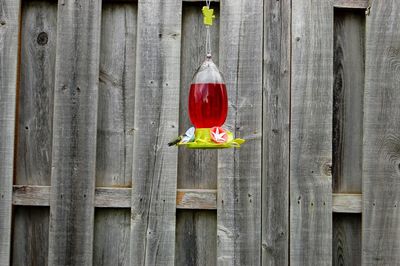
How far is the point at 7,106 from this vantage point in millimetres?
2600

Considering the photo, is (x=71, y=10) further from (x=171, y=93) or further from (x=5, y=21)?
(x=171, y=93)

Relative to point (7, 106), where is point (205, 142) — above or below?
below

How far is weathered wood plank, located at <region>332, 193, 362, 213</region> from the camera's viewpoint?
2.57 metres

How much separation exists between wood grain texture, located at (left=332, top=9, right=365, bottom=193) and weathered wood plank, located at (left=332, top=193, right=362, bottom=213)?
6 centimetres

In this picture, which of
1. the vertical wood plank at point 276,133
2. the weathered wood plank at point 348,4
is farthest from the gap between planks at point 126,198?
the weathered wood plank at point 348,4

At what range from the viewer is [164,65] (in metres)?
2.60

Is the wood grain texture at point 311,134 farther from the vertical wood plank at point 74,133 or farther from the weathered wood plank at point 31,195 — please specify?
the weathered wood plank at point 31,195

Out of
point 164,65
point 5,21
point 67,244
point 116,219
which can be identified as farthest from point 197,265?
point 5,21

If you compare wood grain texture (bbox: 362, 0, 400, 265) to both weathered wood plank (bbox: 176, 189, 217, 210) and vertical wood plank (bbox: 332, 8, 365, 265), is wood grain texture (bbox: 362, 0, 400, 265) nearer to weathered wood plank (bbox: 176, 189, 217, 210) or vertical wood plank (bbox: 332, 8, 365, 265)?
vertical wood plank (bbox: 332, 8, 365, 265)

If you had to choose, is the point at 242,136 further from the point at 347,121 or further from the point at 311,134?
the point at 347,121

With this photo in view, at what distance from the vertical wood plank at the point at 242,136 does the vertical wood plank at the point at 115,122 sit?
1.44 feet

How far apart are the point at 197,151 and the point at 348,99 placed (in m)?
0.76

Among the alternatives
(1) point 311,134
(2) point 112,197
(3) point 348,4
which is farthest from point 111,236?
(3) point 348,4

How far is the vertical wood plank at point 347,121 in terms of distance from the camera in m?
2.62
